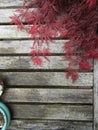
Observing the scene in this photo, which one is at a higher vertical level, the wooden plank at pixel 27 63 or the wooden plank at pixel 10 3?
the wooden plank at pixel 10 3

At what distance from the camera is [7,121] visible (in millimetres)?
2195

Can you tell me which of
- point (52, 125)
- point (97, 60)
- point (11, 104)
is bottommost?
point (52, 125)

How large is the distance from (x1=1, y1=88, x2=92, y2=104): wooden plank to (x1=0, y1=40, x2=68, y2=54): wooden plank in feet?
0.99

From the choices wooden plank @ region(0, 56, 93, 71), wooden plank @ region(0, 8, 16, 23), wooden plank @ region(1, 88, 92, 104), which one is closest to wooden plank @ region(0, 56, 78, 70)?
wooden plank @ region(0, 56, 93, 71)

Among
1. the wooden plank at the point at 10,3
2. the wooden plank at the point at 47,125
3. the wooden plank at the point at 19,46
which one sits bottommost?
the wooden plank at the point at 47,125

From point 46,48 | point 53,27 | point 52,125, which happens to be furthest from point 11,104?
point 53,27

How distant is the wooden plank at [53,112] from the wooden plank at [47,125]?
0.13 feet

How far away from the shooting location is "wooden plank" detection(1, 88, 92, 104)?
221 centimetres

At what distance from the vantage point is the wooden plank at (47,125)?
2250 millimetres

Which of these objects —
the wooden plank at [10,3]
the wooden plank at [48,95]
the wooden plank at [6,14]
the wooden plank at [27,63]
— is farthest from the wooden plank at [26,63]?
the wooden plank at [10,3]

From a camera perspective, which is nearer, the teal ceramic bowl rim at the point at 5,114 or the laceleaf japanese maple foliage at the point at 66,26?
the laceleaf japanese maple foliage at the point at 66,26

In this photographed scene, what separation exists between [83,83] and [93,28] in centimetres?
44

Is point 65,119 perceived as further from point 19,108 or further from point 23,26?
point 23,26

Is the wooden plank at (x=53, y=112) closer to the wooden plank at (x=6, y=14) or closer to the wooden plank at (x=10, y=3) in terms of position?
the wooden plank at (x=6, y=14)
